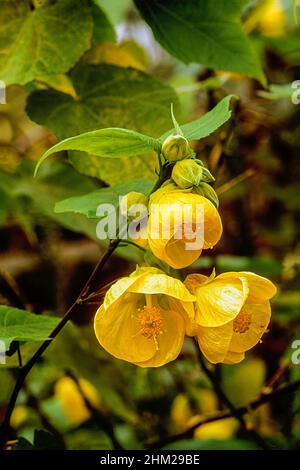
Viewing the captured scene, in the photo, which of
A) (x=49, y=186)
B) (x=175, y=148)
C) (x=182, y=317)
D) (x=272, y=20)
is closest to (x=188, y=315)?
(x=182, y=317)

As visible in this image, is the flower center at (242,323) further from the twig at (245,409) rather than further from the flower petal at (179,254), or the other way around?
the twig at (245,409)

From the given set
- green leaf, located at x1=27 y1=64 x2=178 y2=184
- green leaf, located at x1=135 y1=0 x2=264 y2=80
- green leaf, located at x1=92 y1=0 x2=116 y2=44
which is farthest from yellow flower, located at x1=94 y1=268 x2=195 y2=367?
green leaf, located at x1=92 y1=0 x2=116 y2=44

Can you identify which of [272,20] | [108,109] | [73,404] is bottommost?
[73,404]

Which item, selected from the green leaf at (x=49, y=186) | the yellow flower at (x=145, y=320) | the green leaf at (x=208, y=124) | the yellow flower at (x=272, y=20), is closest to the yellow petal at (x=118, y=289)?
the yellow flower at (x=145, y=320)

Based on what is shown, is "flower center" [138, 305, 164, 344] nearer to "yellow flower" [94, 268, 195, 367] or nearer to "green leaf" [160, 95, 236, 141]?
"yellow flower" [94, 268, 195, 367]

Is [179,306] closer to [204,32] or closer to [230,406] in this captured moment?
[230,406]
